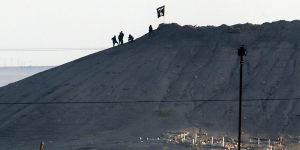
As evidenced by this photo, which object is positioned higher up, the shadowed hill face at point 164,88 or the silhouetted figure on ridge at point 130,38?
the silhouetted figure on ridge at point 130,38

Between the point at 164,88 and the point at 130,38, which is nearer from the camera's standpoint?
the point at 164,88

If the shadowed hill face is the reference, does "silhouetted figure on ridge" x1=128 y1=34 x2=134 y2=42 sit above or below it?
above

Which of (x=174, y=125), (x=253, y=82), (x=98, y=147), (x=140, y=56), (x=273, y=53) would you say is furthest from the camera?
(x=140, y=56)

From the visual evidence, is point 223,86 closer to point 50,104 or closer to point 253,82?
point 253,82

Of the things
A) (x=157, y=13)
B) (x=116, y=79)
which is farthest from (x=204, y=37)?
(x=116, y=79)

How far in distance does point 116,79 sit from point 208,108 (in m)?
13.9

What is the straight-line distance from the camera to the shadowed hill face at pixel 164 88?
6059 cm

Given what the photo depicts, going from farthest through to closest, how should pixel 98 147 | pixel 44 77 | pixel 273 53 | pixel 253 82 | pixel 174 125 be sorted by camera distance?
pixel 44 77 → pixel 273 53 → pixel 253 82 → pixel 174 125 → pixel 98 147

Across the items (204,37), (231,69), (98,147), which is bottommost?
(98,147)

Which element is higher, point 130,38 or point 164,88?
point 130,38

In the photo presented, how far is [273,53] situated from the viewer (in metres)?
72.5

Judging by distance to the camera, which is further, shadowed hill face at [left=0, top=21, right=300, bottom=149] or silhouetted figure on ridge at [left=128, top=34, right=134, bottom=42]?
silhouetted figure on ridge at [left=128, top=34, right=134, bottom=42]

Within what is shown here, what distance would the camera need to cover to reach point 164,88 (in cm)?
6900

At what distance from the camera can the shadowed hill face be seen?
6059cm
